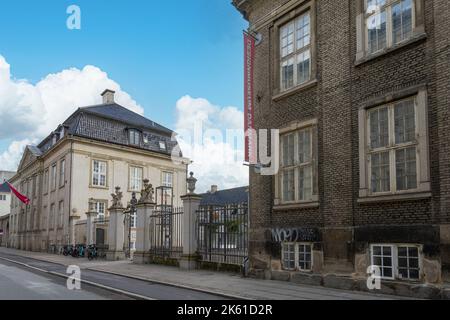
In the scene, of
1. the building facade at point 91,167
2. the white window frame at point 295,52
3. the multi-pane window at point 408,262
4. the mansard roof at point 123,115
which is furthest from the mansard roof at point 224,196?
the multi-pane window at point 408,262

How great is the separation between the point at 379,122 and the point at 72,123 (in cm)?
3478

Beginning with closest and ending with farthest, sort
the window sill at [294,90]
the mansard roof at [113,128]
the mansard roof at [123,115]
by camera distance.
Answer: the window sill at [294,90] < the mansard roof at [113,128] < the mansard roof at [123,115]

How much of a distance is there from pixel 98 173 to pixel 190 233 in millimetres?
23718

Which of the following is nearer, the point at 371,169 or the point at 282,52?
the point at 371,169

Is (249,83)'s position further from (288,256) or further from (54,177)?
(54,177)

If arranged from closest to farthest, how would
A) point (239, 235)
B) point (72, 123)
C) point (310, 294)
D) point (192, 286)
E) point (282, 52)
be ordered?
point (310, 294)
point (192, 286)
point (282, 52)
point (239, 235)
point (72, 123)

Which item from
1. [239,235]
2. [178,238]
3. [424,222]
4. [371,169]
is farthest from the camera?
[178,238]

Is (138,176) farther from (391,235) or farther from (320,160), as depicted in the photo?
(391,235)

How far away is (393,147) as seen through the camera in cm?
1170

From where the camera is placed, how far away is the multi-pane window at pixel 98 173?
40656 mm

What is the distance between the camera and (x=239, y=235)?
17.4 m

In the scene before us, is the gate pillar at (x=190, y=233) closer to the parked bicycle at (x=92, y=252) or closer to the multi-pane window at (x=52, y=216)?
the parked bicycle at (x=92, y=252)

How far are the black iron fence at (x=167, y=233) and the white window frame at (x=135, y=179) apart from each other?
68.0 ft

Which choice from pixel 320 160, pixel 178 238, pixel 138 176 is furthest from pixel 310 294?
pixel 138 176
